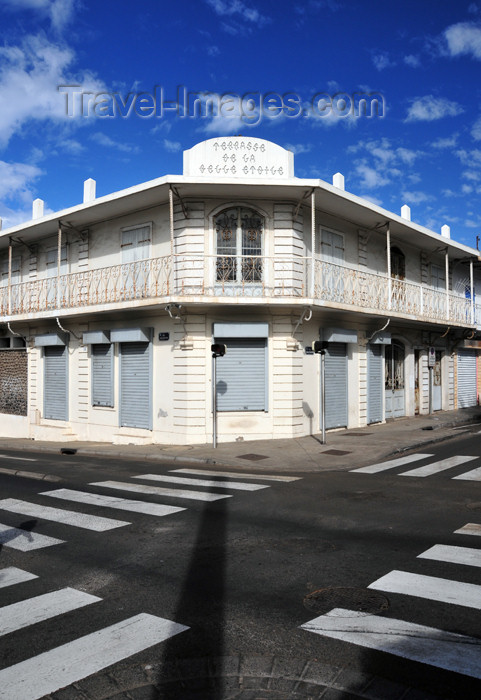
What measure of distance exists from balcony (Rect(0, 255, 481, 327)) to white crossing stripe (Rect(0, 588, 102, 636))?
1005 centimetres

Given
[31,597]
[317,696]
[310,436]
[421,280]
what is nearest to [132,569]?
[31,597]

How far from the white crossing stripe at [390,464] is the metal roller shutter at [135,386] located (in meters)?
7.08

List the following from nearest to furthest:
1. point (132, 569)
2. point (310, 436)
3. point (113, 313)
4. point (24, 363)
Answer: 1. point (132, 569)
2. point (310, 436)
3. point (113, 313)
4. point (24, 363)

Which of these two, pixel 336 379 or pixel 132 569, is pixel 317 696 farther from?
pixel 336 379

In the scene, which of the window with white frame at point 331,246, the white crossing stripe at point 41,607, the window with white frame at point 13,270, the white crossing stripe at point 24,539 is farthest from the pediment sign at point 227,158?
the white crossing stripe at point 41,607

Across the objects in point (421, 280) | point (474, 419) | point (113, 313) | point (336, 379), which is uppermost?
point (421, 280)

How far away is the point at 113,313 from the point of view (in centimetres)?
1673

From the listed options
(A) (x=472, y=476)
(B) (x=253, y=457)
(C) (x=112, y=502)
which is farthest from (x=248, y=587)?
(B) (x=253, y=457)

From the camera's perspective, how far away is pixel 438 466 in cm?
1078

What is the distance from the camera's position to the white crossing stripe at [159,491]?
8398mm

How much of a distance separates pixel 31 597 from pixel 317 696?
8.71 feet

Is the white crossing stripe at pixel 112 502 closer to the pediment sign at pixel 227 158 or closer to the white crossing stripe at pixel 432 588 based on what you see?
the white crossing stripe at pixel 432 588

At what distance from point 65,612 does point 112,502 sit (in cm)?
382

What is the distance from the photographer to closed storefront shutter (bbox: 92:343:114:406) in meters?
17.5
